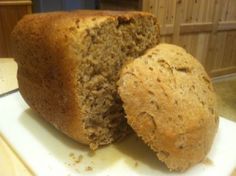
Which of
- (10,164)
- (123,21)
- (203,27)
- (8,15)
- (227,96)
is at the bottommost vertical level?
(227,96)

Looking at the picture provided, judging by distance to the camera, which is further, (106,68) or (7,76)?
(7,76)

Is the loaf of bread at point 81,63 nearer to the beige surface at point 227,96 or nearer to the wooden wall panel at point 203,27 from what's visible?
the wooden wall panel at point 203,27

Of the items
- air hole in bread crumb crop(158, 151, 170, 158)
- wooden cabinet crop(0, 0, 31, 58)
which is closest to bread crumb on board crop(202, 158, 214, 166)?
air hole in bread crumb crop(158, 151, 170, 158)

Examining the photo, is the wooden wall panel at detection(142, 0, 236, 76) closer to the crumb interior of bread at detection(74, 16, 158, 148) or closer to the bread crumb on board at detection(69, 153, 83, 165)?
the crumb interior of bread at detection(74, 16, 158, 148)

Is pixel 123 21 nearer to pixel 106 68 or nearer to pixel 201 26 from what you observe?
pixel 106 68

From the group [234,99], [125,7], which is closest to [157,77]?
[125,7]

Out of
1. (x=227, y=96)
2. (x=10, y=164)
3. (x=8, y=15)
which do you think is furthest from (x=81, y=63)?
(x=227, y=96)

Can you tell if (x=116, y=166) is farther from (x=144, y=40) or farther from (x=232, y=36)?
(x=232, y=36)
